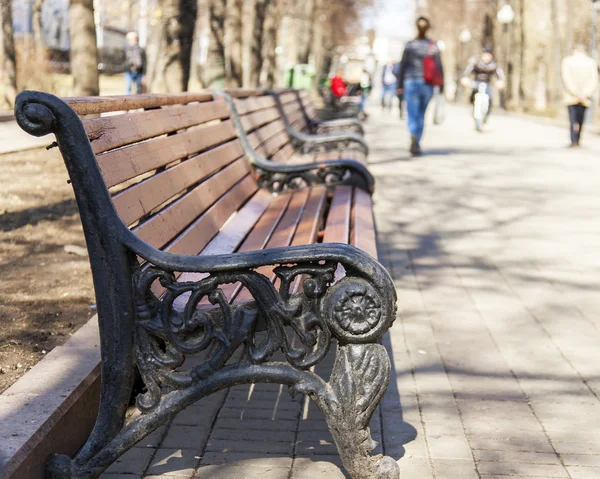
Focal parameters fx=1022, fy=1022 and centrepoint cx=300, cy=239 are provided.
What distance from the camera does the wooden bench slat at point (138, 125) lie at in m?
3.17

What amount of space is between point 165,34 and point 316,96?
34.5m

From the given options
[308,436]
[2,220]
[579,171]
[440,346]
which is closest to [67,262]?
[2,220]

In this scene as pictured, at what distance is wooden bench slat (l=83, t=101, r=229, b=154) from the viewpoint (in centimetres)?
317

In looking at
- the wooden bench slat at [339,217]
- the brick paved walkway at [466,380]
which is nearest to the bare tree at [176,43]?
the brick paved walkway at [466,380]

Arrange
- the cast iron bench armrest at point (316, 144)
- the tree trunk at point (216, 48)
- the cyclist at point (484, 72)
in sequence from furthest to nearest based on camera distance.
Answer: the cyclist at point (484, 72), the tree trunk at point (216, 48), the cast iron bench armrest at point (316, 144)

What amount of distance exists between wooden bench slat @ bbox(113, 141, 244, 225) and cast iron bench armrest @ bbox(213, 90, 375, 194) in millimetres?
670

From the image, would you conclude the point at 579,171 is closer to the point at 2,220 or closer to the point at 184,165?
the point at 2,220

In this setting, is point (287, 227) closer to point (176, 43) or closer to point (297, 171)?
point (297, 171)

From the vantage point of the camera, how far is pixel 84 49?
9.22 meters

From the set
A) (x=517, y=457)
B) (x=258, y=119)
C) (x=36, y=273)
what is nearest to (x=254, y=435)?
(x=517, y=457)

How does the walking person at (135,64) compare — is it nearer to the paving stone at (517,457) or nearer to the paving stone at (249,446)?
the paving stone at (249,446)

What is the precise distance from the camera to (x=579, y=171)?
13391 millimetres

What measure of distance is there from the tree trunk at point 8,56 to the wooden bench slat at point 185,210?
1373cm

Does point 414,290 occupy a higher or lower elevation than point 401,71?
lower
